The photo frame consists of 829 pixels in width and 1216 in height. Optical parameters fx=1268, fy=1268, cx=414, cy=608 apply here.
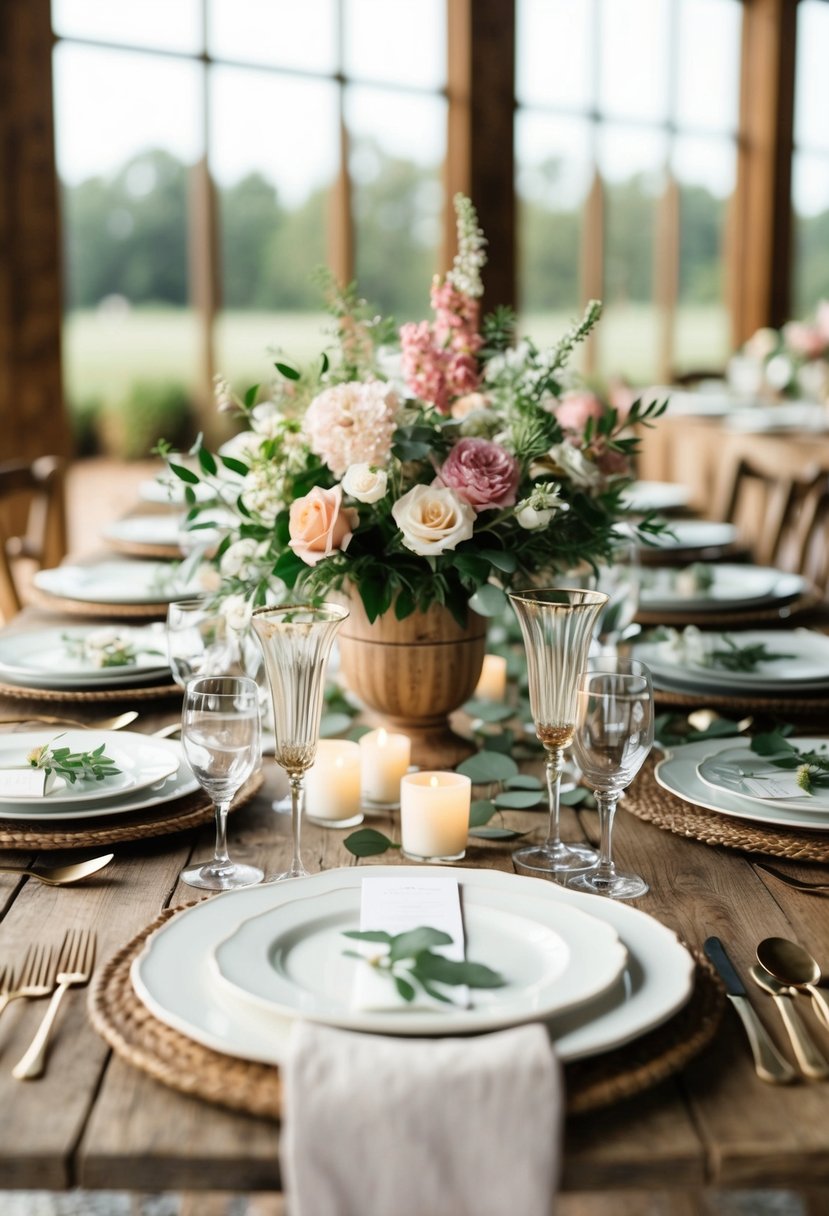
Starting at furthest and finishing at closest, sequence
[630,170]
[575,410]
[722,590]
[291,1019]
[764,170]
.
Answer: [764,170]
[630,170]
[722,590]
[575,410]
[291,1019]

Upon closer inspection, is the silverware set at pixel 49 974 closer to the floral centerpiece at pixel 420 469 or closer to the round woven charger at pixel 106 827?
the round woven charger at pixel 106 827

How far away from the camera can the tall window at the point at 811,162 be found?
7.61 m

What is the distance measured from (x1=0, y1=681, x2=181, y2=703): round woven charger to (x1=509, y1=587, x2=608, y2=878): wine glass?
63cm

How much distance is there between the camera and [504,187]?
20.1ft

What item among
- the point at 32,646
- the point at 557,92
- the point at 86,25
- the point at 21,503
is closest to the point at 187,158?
the point at 86,25

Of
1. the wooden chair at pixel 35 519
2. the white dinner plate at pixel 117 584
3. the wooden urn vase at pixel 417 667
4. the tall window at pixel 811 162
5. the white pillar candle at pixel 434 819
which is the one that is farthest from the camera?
the tall window at pixel 811 162

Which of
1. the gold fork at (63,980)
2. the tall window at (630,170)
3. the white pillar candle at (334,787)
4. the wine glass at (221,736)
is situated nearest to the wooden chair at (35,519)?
the white pillar candle at (334,787)

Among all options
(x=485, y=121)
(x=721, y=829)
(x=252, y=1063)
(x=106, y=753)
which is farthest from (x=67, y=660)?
(x=485, y=121)

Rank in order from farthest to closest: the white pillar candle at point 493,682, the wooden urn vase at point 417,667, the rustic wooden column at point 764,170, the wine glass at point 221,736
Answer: the rustic wooden column at point 764,170 → the white pillar candle at point 493,682 → the wooden urn vase at point 417,667 → the wine glass at point 221,736

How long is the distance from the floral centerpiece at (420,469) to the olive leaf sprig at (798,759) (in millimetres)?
293

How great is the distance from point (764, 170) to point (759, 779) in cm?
706

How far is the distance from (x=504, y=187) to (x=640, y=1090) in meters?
5.85

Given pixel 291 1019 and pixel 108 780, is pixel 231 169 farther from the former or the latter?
pixel 291 1019

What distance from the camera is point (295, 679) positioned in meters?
1.07
